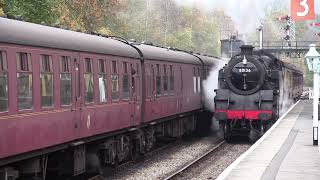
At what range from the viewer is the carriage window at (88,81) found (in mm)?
11883

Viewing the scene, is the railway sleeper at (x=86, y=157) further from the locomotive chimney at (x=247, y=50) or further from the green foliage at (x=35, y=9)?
the green foliage at (x=35, y=9)

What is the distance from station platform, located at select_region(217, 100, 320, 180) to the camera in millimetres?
11195

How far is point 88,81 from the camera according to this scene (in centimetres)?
1206

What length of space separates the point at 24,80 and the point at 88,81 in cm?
287

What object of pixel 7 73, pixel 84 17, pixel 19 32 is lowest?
pixel 7 73

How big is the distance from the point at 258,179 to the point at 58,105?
395 centimetres

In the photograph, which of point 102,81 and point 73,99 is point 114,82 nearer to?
point 102,81

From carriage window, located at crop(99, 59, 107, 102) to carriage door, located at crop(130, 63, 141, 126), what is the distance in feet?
6.77

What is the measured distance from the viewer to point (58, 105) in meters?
10.5

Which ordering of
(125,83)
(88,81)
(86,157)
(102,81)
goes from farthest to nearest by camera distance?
1. (125,83)
2. (86,157)
3. (102,81)
4. (88,81)

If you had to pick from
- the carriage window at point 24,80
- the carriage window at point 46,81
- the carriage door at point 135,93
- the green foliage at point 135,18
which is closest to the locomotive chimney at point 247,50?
the carriage door at point 135,93

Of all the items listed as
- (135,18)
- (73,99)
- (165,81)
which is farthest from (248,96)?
(135,18)

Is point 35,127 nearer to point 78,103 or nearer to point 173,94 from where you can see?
point 78,103

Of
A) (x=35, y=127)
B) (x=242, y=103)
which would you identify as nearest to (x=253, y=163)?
(x=35, y=127)
